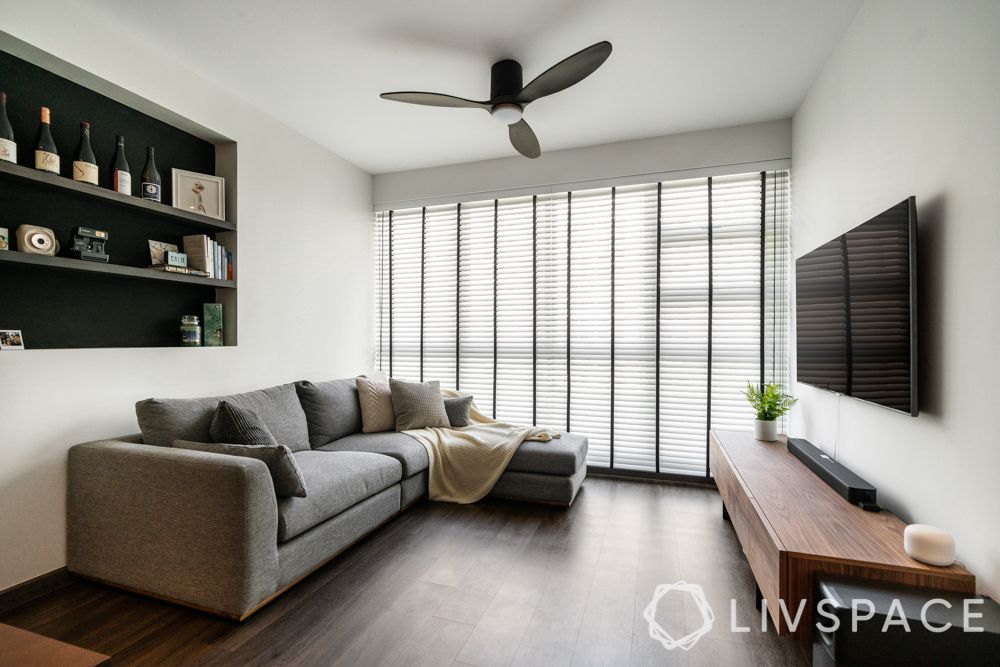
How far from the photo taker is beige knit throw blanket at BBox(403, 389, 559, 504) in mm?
3377

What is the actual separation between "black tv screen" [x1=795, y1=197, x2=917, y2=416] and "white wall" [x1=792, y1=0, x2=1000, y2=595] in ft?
0.28

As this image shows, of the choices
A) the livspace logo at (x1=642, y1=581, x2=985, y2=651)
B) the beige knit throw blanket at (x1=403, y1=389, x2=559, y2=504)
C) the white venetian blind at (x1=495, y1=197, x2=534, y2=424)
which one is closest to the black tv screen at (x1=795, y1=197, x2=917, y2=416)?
the livspace logo at (x1=642, y1=581, x2=985, y2=651)

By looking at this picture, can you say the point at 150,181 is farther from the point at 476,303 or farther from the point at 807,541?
the point at 807,541

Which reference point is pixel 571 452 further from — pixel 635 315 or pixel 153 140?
pixel 153 140

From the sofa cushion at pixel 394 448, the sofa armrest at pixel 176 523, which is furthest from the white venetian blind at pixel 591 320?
the sofa armrest at pixel 176 523

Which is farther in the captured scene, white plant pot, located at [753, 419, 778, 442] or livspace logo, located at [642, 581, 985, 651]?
white plant pot, located at [753, 419, 778, 442]

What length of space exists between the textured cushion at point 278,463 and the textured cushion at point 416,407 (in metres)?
1.58

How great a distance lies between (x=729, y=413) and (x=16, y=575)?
14.4ft

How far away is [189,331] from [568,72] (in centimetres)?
273

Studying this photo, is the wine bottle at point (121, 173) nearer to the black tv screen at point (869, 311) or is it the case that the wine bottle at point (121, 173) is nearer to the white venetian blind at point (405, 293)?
the white venetian blind at point (405, 293)

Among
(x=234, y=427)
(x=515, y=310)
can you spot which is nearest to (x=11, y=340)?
(x=234, y=427)

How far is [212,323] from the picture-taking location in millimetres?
3133

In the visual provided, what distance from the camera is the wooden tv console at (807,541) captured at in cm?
149

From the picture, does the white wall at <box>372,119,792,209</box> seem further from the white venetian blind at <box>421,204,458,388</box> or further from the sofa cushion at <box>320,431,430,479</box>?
the sofa cushion at <box>320,431,430,479</box>
